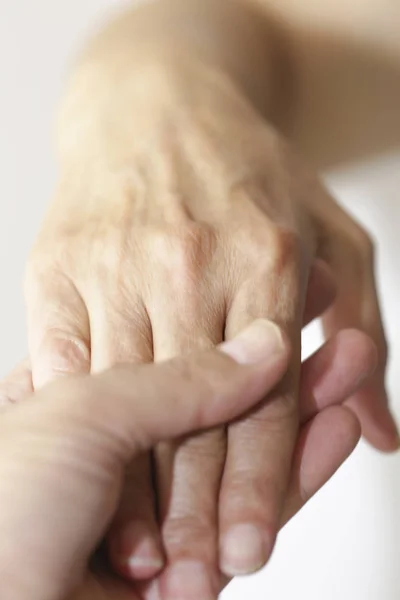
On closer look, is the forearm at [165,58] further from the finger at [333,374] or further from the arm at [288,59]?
the finger at [333,374]

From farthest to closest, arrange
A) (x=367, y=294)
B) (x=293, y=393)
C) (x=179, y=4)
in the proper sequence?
(x=179, y=4), (x=367, y=294), (x=293, y=393)

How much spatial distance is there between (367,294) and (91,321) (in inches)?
11.0

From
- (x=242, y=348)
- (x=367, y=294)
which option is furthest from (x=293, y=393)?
(x=367, y=294)

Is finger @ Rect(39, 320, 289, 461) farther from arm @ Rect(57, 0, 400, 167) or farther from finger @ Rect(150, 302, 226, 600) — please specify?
arm @ Rect(57, 0, 400, 167)

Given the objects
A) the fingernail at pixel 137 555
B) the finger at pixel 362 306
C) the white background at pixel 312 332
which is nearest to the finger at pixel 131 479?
the fingernail at pixel 137 555

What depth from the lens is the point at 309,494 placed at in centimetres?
55

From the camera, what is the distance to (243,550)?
47cm

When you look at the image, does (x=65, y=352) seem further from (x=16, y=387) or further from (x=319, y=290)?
(x=319, y=290)

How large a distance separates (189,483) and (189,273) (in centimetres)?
16

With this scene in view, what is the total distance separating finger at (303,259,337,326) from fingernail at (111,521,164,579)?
0.85ft

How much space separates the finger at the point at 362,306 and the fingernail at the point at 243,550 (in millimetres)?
270

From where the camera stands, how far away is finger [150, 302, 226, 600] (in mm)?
468

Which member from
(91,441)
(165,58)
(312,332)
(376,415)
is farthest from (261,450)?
(312,332)

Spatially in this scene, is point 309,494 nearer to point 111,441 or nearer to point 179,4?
point 111,441
